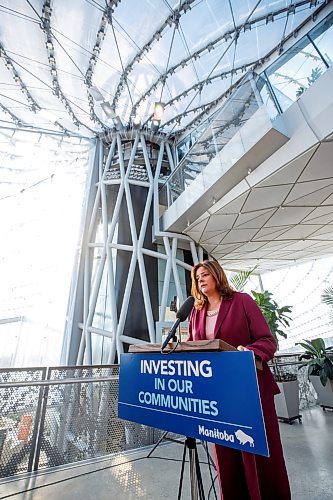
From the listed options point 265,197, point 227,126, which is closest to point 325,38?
point 227,126

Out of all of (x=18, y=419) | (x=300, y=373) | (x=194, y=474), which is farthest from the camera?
(x=300, y=373)

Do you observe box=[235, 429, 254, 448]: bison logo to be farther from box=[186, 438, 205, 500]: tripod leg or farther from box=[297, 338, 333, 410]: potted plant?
box=[297, 338, 333, 410]: potted plant

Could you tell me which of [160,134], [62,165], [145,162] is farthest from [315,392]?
[62,165]

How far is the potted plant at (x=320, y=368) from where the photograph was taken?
16.9ft

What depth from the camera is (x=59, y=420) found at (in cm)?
300

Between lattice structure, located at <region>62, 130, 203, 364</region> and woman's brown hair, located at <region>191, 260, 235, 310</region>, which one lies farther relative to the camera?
lattice structure, located at <region>62, 130, 203, 364</region>

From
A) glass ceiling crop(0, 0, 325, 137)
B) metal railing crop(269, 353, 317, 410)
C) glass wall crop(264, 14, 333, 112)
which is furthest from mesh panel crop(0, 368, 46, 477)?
glass ceiling crop(0, 0, 325, 137)

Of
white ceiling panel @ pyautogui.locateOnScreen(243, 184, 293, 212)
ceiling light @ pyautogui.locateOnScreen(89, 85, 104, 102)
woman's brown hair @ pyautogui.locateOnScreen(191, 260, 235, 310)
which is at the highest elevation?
ceiling light @ pyautogui.locateOnScreen(89, 85, 104, 102)

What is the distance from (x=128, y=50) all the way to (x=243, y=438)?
12069 mm

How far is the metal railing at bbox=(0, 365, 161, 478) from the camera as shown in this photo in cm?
265

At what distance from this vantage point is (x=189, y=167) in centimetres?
950

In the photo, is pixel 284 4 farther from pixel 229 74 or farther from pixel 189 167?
pixel 189 167

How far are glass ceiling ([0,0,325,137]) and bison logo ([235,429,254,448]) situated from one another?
34.3 ft

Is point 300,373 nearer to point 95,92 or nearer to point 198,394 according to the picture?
point 198,394
